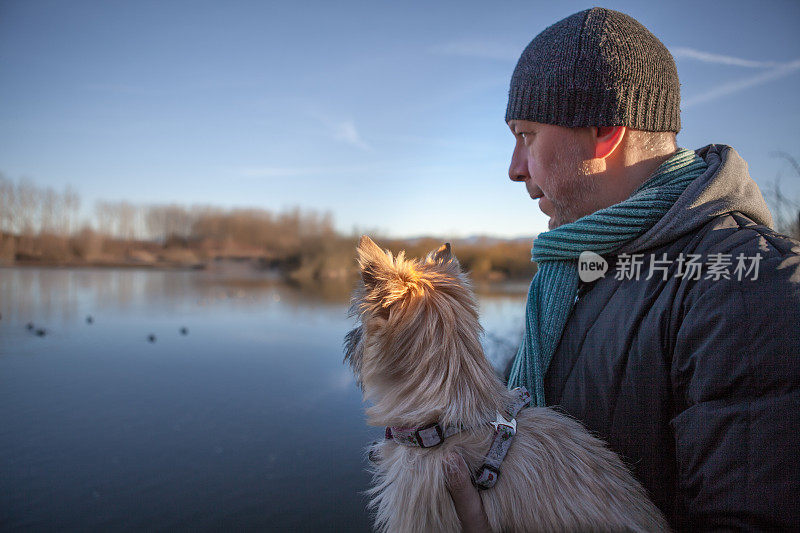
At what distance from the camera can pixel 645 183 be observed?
2.09 m

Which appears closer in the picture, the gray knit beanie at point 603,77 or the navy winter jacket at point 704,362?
the navy winter jacket at point 704,362

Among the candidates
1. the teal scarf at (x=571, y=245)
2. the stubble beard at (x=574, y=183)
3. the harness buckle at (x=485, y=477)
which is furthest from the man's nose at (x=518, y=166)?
the harness buckle at (x=485, y=477)

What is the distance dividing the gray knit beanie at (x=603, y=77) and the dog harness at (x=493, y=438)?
1.54 meters

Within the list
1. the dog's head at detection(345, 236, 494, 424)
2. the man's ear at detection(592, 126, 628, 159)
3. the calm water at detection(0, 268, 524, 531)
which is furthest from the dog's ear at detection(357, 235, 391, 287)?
the calm water at detection(0, 268, 524, 531)

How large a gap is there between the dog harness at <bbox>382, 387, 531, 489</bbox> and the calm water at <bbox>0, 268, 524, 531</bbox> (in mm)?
2225

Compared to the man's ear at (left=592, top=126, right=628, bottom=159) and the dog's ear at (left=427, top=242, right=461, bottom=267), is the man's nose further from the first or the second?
the dog's ear at (left=427, top=242, right=461, bottom=267)

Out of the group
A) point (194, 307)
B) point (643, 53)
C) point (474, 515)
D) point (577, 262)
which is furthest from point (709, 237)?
point (194, 307)

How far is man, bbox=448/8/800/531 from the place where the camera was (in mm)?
1361

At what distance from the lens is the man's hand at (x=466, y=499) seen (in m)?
1.80

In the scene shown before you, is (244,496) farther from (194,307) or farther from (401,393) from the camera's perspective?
(194,307)

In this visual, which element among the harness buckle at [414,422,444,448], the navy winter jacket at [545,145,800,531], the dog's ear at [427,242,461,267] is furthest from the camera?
the dog's ear at [427,242,461,267]

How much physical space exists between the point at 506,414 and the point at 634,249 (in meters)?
1.01

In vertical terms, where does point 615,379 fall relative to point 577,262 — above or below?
below

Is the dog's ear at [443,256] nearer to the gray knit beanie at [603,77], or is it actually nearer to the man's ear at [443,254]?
the man's ear at [443,254]
